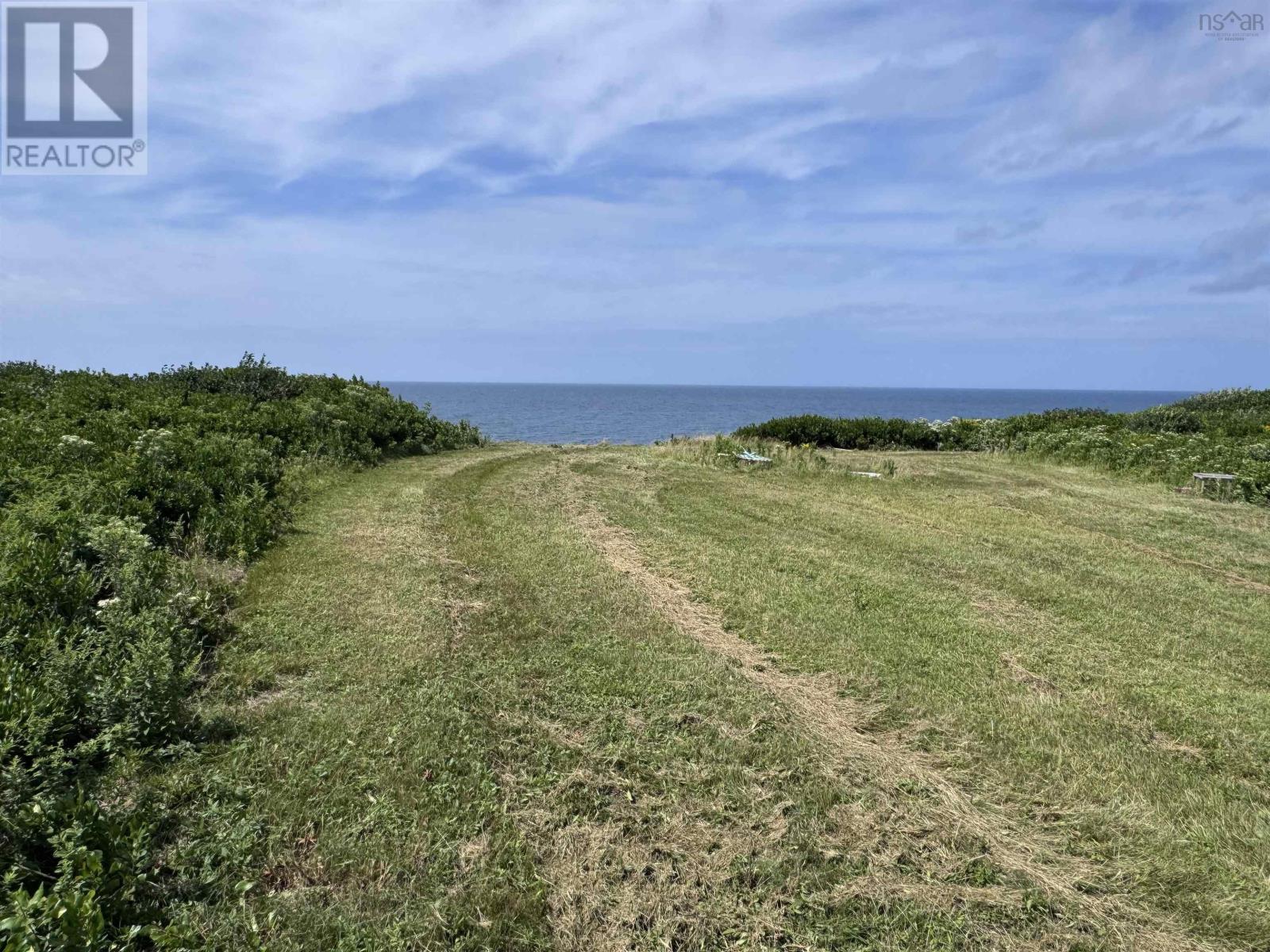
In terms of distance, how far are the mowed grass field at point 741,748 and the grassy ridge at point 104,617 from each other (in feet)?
1.52

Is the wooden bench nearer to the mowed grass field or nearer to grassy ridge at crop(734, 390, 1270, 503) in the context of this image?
grassy ridge at crop(734, 390, 1270, 503)

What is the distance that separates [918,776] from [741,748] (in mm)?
1155

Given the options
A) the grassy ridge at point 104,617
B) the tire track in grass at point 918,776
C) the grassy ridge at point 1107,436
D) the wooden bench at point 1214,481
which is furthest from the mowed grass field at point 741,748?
the grassy ridge at point 1107,436

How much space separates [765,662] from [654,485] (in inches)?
361

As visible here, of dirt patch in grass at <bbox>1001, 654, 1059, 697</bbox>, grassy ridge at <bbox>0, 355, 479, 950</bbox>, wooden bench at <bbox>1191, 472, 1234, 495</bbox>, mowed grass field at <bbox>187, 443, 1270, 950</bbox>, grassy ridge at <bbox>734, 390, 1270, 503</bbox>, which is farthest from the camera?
grassy ridge at <bbox>734, 390, 1270, 503</bbox>

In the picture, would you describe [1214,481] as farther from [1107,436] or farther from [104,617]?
[104,617]

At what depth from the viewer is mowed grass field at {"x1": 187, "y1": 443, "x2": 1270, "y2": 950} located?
11.9 ft

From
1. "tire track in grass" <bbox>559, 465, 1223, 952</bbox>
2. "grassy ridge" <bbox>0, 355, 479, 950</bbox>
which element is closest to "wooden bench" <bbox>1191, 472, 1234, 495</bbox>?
"tire track in grass" <bbox>559, 465, 1223, 952</bbox>

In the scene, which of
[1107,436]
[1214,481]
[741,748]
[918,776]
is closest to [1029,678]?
[918,776]

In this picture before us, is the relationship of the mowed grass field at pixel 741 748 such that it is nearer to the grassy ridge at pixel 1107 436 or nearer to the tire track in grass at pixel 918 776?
the tire track in grass at pixel 918 776

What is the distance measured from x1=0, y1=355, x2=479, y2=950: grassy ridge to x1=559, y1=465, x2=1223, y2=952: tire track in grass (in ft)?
13.4

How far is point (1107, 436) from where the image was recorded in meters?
20.9

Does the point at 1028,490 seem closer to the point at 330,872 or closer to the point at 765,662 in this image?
the point at 765,662

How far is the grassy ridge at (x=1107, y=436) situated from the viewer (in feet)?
57.4
